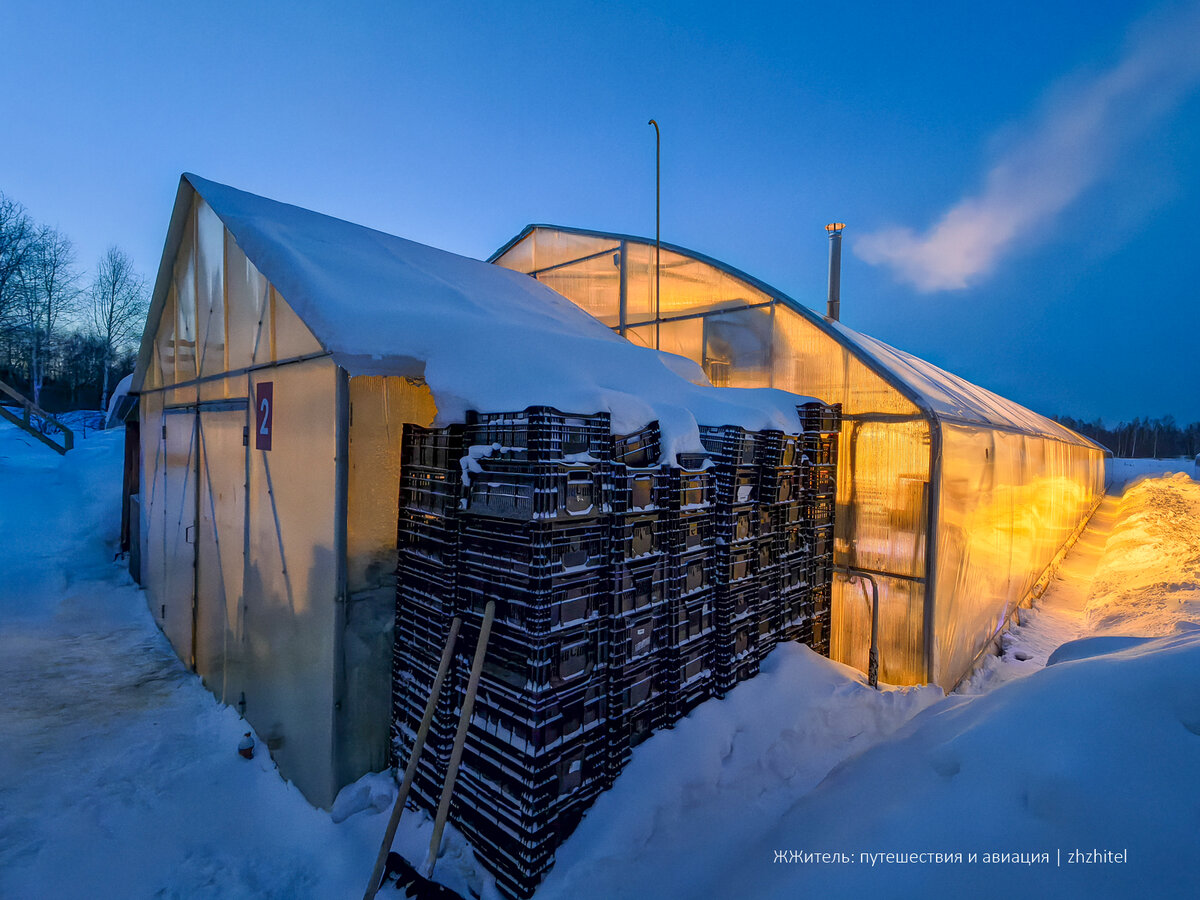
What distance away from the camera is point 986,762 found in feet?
8.39

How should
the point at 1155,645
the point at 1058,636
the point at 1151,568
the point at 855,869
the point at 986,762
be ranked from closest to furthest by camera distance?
the point at 855,869, the point at 986,762, the point at 1155,645, the point at 1058,636, the point at 1151,568

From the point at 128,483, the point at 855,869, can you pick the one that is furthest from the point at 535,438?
the point at 128,483

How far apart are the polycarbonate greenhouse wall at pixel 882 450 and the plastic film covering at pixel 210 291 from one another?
5.62 meters

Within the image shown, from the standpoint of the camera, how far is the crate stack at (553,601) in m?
2.98

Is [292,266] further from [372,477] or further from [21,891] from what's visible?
[21,891]

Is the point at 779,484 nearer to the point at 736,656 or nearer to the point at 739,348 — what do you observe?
the point at 736,656

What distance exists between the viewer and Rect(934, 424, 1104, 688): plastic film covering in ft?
19.5

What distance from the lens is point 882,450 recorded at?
6059 mm

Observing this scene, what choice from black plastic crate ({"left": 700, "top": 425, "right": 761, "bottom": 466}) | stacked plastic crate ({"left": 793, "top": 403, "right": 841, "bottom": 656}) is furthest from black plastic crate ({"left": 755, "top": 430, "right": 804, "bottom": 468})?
stacked plastic crate ({"left": 793, "top": 403, "right": 841, "bottom": 656})

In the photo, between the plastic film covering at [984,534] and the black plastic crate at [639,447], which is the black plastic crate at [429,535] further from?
the plastic film covering at [984,534]

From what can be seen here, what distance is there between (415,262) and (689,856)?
6132 millimetres

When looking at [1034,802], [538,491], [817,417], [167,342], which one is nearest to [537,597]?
[538,491]

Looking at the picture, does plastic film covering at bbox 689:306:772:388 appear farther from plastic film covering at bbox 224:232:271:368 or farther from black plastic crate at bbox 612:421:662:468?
plastic film covering at bbox 224:232:271:368

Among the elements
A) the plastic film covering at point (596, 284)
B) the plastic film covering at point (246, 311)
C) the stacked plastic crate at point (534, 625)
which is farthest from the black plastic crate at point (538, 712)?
the plastic film covering at point (596, 284)
